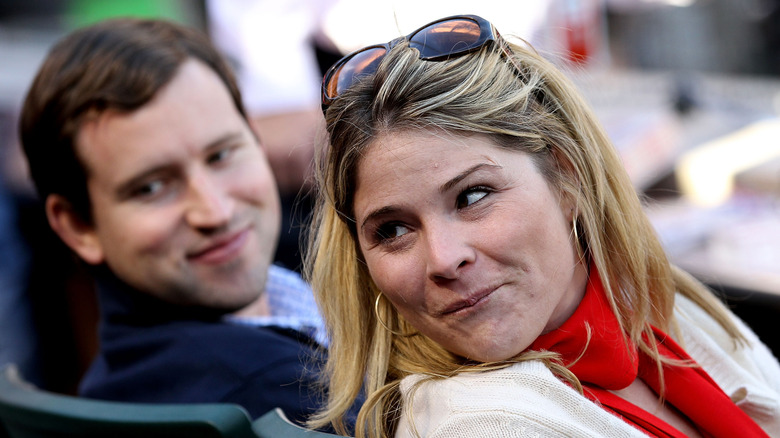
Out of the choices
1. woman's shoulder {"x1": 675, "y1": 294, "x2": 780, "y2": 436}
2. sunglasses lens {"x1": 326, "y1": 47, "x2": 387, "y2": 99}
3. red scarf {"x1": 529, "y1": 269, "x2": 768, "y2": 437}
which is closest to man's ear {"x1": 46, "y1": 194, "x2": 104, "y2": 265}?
sunglasses lens {"x1": 326, "y1": 47, "x2": 387, "y2": 99}

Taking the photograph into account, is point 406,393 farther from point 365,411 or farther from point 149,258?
point 149,258

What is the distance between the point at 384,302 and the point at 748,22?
6.91 m

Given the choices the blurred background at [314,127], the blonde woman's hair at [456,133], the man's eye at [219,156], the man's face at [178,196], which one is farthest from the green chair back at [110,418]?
the blurred background at [314,127]

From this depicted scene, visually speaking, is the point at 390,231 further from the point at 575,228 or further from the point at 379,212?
the point at 575,228

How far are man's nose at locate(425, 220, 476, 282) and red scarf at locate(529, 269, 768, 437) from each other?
0.20 metres

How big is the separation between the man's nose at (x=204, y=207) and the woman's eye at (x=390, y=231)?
0.65m

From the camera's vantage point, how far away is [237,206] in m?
1.68

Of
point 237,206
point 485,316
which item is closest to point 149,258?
point 237,206

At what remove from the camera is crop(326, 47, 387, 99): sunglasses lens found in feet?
3.55

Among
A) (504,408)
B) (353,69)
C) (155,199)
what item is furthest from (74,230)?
(504,408)

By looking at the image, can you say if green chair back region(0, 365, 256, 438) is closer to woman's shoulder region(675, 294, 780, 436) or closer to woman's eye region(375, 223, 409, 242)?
woman's eye region(375, 223, 409, 242)

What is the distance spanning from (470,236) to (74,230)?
1.15m

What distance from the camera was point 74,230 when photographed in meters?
1.72

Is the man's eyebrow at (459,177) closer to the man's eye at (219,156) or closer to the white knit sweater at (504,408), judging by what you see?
the white knit sweater at (504,408)
